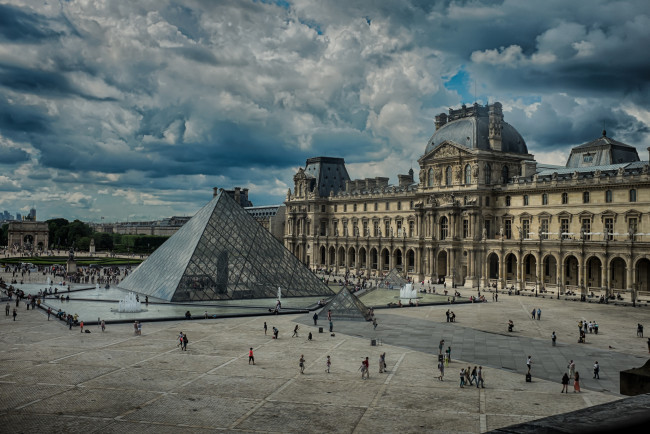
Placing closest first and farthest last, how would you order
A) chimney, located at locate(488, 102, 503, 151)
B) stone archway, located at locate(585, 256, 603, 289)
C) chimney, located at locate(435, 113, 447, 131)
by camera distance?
stone archway, located at locate(585, 256, 603, 289), chimney, located at locate(488, 102, 503, 151), chimney, located at locate(435, 113, 447, 131)

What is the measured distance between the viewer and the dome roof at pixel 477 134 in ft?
211

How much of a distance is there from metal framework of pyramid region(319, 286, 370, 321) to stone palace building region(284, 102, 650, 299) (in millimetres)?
24130

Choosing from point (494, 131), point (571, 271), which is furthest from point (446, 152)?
point (571, 271)

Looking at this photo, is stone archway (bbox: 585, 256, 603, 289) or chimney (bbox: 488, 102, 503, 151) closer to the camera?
stone archway (bbox: 585, 256, 603, 289)

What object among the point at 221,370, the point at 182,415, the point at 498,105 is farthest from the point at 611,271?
the point at 182,415

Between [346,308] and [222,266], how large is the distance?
14.2m

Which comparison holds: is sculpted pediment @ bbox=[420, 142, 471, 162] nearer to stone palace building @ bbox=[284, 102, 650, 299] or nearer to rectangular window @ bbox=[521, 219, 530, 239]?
stone palace building @ bbox=[284, 102, 650, 299]

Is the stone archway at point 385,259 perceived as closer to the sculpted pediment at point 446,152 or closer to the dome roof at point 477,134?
the sculpted pediment at point 446,152

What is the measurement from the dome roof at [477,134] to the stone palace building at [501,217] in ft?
0.47

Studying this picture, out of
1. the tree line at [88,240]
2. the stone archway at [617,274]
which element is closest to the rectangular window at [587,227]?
the stone archway at [617,274]

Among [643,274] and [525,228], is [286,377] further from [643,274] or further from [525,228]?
[525,228]

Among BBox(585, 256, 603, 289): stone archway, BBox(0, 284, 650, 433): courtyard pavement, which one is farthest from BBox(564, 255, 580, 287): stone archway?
BBox(0, 284, 650, 433): courtyard pavement

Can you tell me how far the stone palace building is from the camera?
5106 cm

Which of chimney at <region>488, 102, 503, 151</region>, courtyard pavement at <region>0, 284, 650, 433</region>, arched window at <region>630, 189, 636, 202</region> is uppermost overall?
chimney at <region>488, 102, 503, 151</region>
